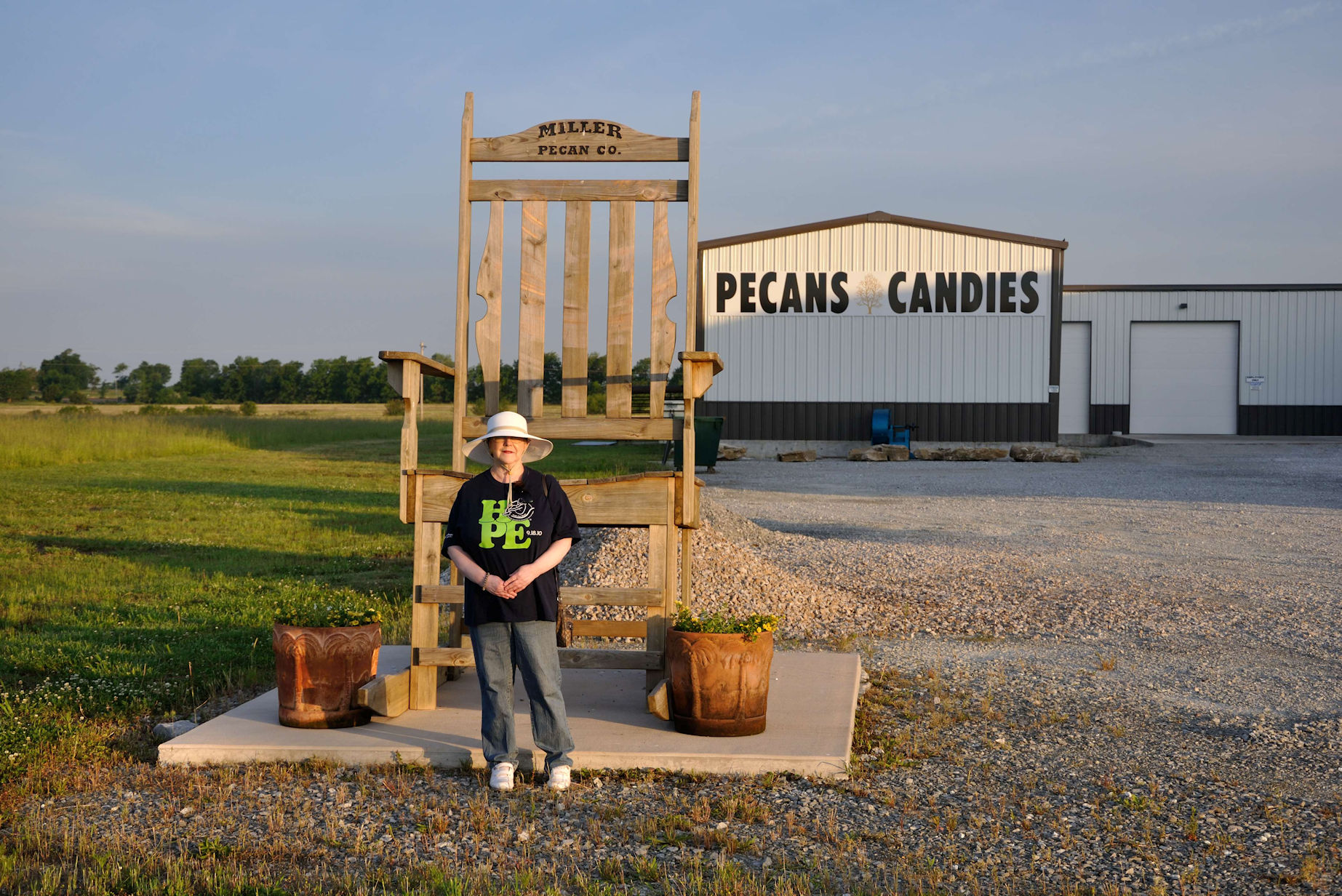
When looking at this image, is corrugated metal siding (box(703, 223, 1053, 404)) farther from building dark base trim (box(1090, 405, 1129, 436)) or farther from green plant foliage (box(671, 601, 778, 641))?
green plant foliage (box(671, 601, 778, 641))

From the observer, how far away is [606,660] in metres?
4.93

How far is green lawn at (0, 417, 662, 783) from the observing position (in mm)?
5457

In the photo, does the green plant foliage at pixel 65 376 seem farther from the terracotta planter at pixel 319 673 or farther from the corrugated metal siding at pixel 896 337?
the terracotta planter at pixel 319 673

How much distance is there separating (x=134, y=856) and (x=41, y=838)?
422mm

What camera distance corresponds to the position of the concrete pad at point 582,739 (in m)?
4.38

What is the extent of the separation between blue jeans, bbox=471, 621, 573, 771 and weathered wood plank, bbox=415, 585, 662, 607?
0.55 metres

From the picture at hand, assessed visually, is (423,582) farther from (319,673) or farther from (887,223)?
(887,223)

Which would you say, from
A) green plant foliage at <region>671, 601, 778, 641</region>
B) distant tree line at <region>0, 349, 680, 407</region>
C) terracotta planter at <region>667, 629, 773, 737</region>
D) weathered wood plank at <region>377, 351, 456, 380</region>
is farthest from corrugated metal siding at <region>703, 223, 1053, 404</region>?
distant tree line at <region>0, 349, 680, 407</region>

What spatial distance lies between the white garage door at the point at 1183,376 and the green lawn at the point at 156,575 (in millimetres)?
17292

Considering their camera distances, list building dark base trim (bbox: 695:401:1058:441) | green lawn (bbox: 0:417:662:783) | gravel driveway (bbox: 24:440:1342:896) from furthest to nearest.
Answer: building dark base trim (bbox: 695:401:1058:441), green lawn (bbox: 0:417:662:783), gravel driveway (bbox: 24:440:1342:896)

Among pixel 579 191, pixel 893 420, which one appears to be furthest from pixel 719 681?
pixel 893 420

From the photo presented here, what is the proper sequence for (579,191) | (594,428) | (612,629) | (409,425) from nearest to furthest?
(409,425), (612,629), (594,428), (579,191)

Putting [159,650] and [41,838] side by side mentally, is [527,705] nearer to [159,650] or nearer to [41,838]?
[41,838]

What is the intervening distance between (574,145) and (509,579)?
2560mm
